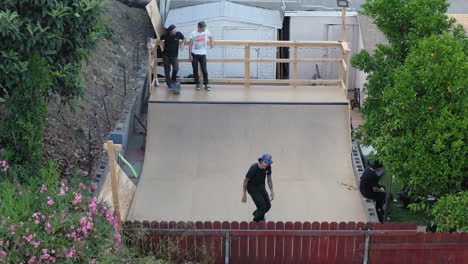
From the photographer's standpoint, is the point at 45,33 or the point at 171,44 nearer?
the point at 45,33

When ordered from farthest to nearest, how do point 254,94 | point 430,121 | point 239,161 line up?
point 254,94 < point 239,161 < point 430,121

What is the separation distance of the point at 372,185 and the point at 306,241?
2395 millimetres

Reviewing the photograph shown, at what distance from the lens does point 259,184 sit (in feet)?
33.2

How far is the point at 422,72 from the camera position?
943 cm

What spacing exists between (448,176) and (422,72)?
62.3 inches

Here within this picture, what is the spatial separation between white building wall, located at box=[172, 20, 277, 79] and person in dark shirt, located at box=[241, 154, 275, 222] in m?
8.09

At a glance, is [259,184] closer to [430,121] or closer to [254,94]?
[430,121]

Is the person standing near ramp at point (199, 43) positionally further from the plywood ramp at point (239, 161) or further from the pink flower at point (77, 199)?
the pink flower at point (77, 199)

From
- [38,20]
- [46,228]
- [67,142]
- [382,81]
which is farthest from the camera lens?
[67,142]

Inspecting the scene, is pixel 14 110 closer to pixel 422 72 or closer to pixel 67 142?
pixel 67 142

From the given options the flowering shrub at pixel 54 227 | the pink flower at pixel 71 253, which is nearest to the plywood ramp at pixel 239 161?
the flowering shrub at pixel 54 227

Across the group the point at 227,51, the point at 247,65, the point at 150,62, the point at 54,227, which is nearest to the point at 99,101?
the point at 150,62

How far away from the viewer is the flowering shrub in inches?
290

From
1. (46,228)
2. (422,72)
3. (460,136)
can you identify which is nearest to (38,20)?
(46,228)
